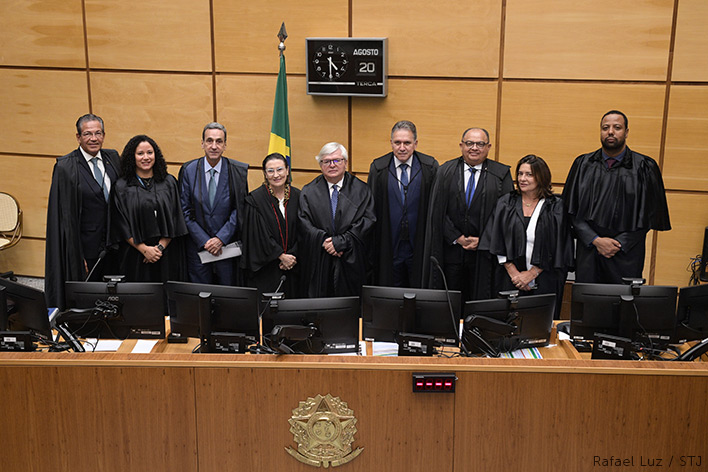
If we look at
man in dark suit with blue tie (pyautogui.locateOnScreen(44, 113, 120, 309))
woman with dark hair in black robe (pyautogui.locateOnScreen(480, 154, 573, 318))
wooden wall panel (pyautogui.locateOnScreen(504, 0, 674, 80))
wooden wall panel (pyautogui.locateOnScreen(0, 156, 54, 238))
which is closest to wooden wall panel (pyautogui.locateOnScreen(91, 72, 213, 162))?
wooden wall panel (pyautogui.locateOnScreen(0, 156, 54, 238))

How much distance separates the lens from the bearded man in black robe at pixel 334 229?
14.7 ft

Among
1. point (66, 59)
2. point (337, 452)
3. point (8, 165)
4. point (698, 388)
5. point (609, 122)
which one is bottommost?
point (337, 452)

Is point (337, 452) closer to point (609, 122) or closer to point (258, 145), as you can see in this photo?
point (609, 122)

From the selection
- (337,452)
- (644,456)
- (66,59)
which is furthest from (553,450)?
(66,59)

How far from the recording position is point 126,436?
2.88 m

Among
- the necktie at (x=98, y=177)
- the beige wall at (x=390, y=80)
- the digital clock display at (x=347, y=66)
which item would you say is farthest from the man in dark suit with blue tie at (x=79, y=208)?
the digital clock display at (x=347, y=66)

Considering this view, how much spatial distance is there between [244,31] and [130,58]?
1070 mm

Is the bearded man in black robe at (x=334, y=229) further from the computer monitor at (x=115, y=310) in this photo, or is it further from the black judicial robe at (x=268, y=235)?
the computer monitor at (x=115, y=310)

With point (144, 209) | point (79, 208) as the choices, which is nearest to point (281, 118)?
point (144, 209)

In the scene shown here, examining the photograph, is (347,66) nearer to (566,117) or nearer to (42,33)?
(566,117)

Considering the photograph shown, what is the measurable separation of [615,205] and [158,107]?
390cm

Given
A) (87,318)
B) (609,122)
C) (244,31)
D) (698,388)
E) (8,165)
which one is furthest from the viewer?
(8,165)

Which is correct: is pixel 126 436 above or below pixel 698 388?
below

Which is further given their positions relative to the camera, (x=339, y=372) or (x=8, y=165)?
(x=8, y=165)
